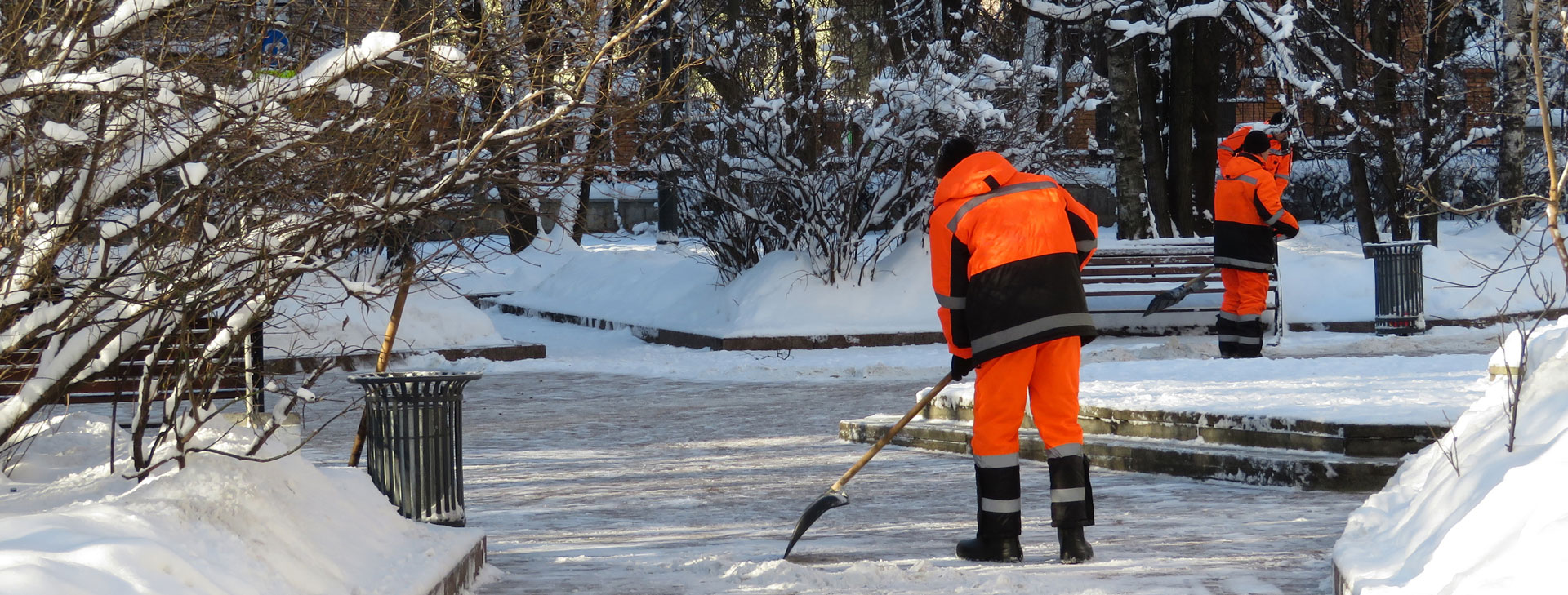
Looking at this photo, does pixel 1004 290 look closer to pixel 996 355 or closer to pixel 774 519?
pixel 996 355

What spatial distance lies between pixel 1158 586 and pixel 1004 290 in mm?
1181

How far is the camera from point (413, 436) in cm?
590

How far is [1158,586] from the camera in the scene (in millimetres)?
5336

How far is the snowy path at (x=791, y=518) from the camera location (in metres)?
5.57

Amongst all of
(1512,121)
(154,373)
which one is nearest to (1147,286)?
(1512,121)

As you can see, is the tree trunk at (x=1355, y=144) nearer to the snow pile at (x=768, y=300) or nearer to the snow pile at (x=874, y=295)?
the snow pile at (x=874, y=295)

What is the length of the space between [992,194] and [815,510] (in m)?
1.44

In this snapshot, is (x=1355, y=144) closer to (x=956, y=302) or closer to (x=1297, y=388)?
(x=1297, y=388)

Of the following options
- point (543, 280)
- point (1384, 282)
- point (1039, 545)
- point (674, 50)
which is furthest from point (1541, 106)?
point (543, 280)

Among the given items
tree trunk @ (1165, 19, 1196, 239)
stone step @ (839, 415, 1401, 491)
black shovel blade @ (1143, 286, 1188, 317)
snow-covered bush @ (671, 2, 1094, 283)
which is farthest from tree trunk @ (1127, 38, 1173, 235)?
stone step @ (839, 415, 1401, 491)

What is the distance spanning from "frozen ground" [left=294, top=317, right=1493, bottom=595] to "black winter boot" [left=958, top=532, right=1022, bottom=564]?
0.25ft

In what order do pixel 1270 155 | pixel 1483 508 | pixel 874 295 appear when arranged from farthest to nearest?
pixel 874 295, pixel 1270 155, pixel 1483 508

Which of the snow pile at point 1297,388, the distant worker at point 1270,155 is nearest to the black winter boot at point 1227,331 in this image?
the distant worker at point 1270,155

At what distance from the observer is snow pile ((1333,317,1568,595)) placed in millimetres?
3480
